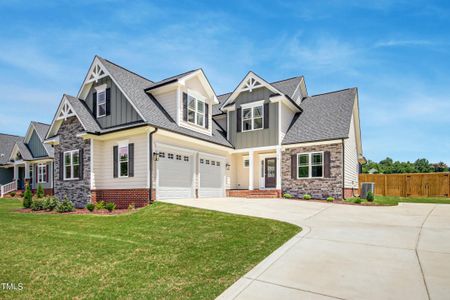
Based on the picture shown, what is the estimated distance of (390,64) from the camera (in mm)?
12242

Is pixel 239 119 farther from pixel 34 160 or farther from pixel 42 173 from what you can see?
pixel 34 160

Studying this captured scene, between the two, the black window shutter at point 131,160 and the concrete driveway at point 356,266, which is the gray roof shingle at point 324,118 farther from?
the black window shutter at point 131,160

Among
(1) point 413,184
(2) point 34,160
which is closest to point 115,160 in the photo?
(2) point 34,160

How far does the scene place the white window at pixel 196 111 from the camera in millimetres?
16422

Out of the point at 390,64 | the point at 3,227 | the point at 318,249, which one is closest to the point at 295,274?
the point at 318,249

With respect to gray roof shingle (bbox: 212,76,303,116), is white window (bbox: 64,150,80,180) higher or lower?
lower

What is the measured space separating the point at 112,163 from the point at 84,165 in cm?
172

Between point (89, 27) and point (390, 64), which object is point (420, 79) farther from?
point (89, 27)

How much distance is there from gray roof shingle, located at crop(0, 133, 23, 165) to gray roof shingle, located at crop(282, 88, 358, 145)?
29.5 meters

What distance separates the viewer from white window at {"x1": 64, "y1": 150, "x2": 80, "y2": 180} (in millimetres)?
15391

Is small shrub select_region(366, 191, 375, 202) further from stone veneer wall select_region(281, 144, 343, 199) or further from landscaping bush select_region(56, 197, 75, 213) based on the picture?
landscaping bush select_region(56, 197, 75, 213)

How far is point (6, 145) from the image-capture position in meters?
30.3

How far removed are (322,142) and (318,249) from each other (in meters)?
11.9

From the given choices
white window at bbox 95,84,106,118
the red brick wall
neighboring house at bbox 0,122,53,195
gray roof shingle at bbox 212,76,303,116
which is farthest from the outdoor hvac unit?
neighboring house at bbox 0,122,53,195
